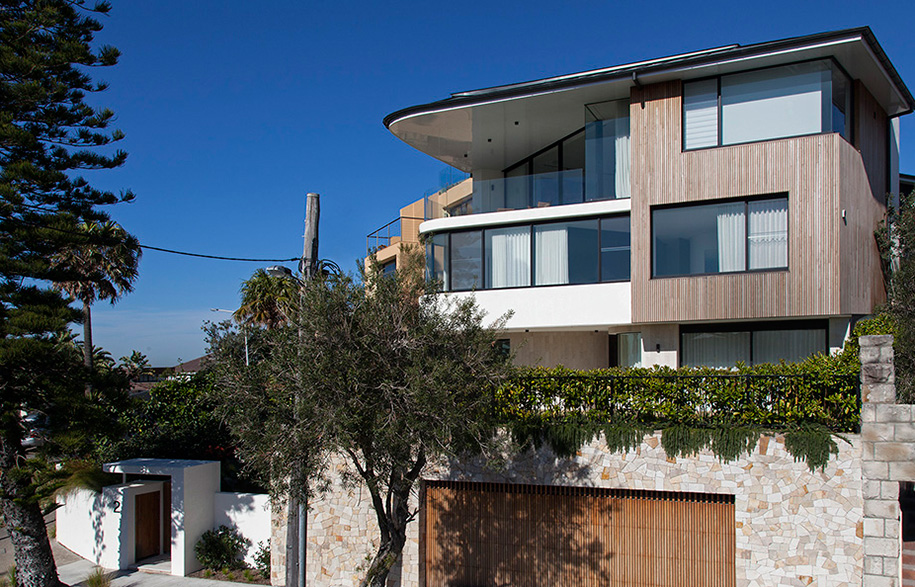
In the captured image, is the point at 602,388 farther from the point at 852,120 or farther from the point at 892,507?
the point at 852,120

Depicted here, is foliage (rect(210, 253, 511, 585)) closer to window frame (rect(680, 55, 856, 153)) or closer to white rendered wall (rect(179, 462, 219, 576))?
white rendered wall (rect(179, 462, 219, 576))

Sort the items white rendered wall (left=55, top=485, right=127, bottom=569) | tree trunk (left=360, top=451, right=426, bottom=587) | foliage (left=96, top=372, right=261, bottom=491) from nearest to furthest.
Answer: tree trunk (left=360, top=451, right=426, bottom=587)
white rendered wall (left=55, top=485, right=127, bottom=569)
foliage (left=96, top=372, right=261, bottom=491)

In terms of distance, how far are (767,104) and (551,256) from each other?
5.60 meters

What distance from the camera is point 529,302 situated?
16.1 metres

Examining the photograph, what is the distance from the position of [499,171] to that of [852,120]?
9.56m

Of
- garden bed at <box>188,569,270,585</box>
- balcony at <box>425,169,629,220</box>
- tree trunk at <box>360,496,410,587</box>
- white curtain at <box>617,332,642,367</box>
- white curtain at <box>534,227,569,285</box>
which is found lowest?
garden bed at <box>188,569,270,585</box>

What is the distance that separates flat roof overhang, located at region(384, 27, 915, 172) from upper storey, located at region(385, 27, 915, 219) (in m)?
0.03

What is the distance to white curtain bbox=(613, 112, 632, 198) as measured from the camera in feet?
50.4

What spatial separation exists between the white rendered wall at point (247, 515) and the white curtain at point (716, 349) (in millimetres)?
9783

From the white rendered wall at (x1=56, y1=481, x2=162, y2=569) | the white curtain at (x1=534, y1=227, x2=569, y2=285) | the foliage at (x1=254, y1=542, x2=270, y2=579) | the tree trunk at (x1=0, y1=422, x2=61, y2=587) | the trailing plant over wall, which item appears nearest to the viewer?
the trailing plant over wall

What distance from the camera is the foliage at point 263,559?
13952mm

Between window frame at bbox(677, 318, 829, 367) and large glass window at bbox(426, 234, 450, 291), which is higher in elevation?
large glass window at bbox(426, 234, 450, 291)

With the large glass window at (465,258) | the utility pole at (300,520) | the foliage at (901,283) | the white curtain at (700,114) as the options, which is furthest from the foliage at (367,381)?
the foliage at (901,283)

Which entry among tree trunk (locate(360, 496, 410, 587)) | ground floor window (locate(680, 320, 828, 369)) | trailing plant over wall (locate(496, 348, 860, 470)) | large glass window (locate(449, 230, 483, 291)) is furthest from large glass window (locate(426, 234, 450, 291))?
tree trunk (locate(360, 496, 410, 587))
